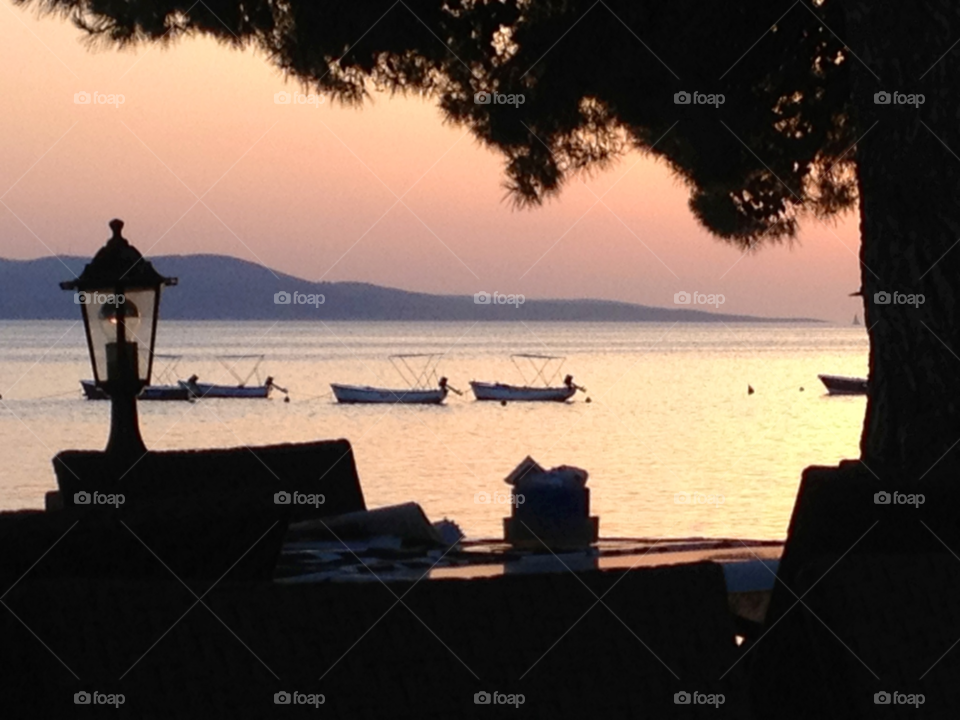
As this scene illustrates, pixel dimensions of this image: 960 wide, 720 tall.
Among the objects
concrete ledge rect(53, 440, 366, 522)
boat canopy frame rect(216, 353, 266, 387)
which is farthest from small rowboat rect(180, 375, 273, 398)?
concrete ledge rect(53, 440, 366, 522)

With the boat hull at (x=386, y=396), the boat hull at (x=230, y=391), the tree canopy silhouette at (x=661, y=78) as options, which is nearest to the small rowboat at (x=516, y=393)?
the boat hull at (x=386, y=396)

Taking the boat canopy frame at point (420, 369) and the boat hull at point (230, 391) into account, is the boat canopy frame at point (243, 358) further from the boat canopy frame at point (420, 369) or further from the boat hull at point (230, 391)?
the boat canopy frame at point (420, 369)

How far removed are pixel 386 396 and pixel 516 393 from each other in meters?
5.61

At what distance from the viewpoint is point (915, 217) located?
4.37m

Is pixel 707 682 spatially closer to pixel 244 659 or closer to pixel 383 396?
pixel 244 659

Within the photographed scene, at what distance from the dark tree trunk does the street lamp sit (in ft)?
9.20

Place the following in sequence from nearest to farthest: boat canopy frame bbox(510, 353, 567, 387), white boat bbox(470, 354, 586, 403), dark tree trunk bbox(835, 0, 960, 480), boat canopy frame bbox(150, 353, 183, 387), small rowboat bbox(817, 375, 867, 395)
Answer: dark tree trunk bbox(835, 0, 960, 480) < white boat bbox(470, 354, 586, 403) < small rowboat bbox(817, 375, 867, 395) < boat canopy frame bbox(150, 353, 183, 387) < boat canopy frame bbox(510, 353, 567, 387)

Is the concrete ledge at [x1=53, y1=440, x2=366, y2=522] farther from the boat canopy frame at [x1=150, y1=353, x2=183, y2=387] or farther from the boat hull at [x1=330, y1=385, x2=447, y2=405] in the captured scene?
the boat canopy frame at [x1=150, y1=353, x2=183, y2=387]

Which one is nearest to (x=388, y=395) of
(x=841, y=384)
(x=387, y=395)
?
(x=387, y=395)

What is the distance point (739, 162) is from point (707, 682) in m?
5.14

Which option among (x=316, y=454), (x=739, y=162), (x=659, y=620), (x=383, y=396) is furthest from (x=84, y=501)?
(x=383, y=396)

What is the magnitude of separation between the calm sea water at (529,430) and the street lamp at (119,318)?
41.1 feet

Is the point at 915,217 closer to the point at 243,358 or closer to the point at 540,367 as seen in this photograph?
the point at 540,367

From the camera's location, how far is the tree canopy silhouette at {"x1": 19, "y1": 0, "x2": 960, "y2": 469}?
444 cm
